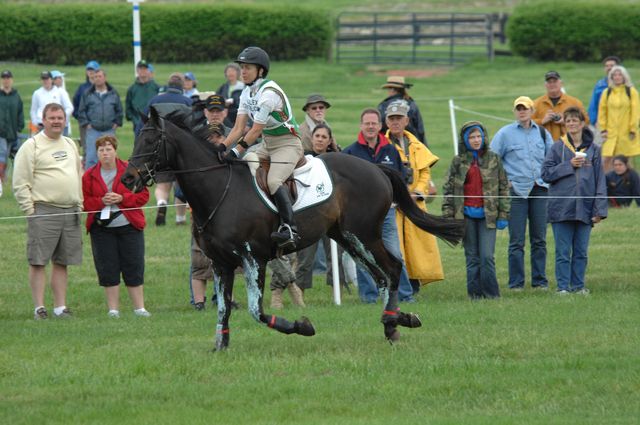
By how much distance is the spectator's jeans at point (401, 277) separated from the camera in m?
14.7

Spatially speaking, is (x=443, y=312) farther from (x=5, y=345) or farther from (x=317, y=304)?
(x=5, y=345)

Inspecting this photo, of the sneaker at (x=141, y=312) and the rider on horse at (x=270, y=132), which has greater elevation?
the rider on horse at (x=270, y=132)

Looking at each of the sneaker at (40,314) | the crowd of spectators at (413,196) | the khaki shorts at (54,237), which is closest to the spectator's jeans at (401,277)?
the crowd of spectators at (413,196)

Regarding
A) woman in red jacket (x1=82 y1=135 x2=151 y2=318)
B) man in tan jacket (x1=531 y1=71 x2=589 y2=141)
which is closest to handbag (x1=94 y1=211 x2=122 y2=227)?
woman in red jacket (x1=82 y1=135 x2=151 y2=318)

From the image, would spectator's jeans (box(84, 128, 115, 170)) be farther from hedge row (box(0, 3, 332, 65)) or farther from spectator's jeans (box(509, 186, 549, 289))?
hedge row (box(0, 3, 332, 65))

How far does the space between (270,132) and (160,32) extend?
2996 cm

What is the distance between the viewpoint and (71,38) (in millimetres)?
39938

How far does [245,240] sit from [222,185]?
566 millimetres

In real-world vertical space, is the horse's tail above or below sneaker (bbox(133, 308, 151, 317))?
above

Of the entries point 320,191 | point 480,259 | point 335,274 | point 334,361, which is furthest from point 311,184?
point 480,259

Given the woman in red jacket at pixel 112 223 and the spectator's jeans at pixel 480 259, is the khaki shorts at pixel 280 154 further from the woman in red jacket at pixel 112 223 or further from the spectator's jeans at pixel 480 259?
the spectator's jeans at pixel 480 259

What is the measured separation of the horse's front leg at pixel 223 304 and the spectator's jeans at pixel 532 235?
17.3ft

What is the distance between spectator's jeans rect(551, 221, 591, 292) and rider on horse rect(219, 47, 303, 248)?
473cm

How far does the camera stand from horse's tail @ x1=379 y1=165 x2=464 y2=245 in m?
13.1
